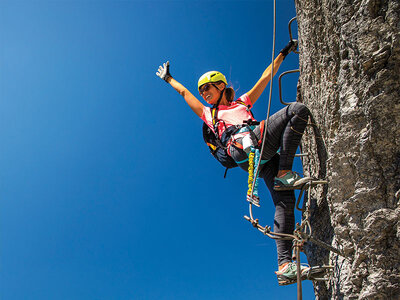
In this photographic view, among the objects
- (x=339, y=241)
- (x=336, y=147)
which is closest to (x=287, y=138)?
(x=336, y=147)

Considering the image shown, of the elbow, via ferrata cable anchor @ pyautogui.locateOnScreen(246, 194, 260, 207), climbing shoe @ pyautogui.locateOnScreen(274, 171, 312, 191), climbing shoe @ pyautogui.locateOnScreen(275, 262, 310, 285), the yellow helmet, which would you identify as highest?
the yellow helmet

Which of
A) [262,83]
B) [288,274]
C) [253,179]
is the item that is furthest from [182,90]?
[288,274]

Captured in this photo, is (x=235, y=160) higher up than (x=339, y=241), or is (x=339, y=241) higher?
(x=235, y=160)

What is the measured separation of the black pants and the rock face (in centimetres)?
40

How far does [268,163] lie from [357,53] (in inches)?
63.6

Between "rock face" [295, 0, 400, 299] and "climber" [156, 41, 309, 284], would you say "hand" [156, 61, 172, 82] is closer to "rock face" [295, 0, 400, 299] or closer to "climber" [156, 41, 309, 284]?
"climber" [156, 41, 309, 284]

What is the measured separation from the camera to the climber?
3.84 meters

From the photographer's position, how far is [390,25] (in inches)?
127

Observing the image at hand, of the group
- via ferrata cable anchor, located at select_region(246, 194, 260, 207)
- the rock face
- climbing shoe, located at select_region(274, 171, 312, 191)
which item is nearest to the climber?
climbing shoe, located at select_region(274, 171, 312, 191)

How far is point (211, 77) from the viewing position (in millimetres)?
4957

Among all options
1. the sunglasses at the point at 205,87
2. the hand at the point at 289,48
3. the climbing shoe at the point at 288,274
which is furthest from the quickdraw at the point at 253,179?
the hand at the point at 289,48

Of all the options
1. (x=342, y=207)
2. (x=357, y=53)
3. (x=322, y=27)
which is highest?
(x=322, y=27)

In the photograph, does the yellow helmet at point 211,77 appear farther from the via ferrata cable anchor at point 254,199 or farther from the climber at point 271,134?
the via ferrata cable anchor at point 254,199

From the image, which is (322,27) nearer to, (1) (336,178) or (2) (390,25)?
(2) (390,25)
